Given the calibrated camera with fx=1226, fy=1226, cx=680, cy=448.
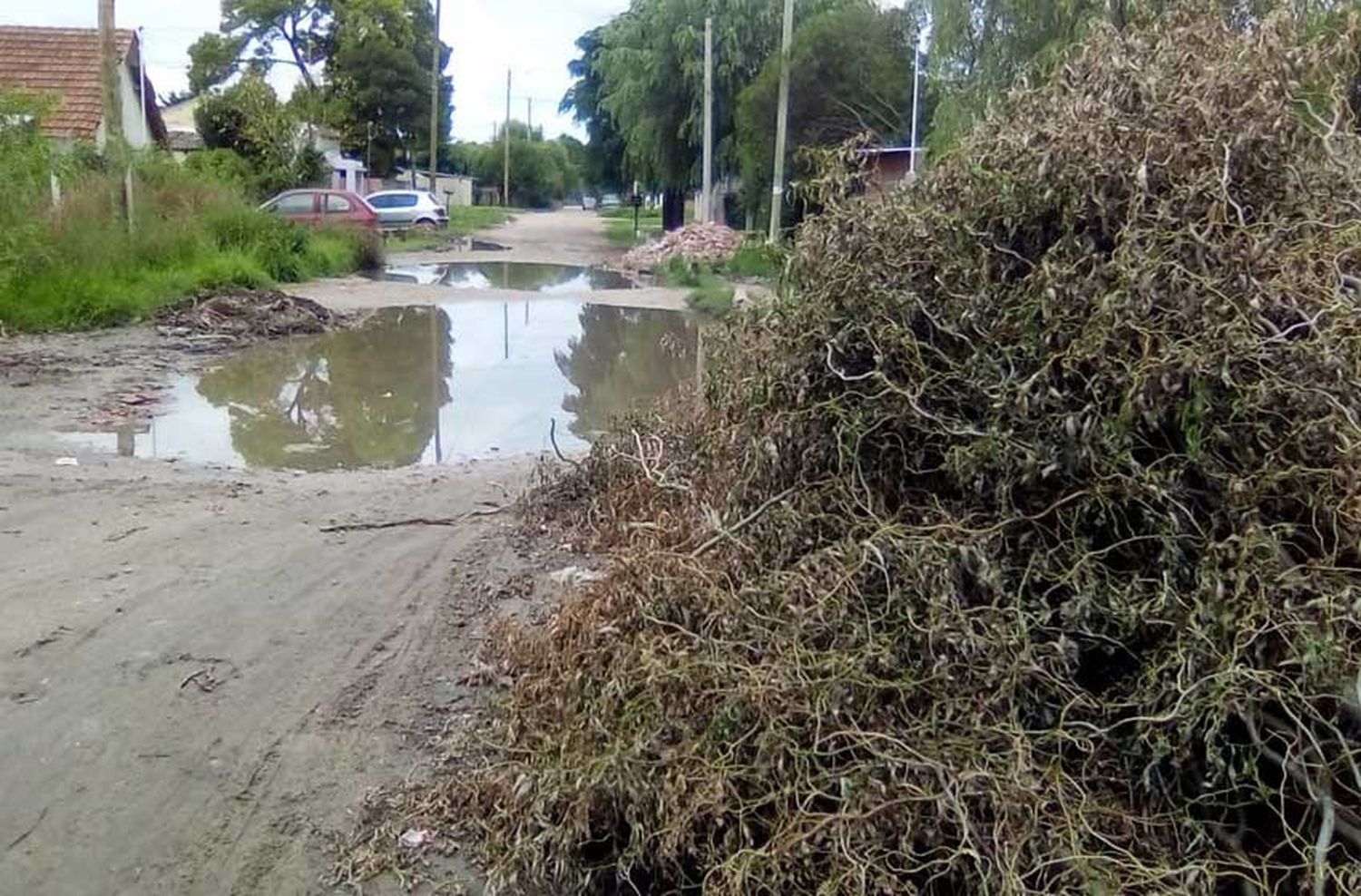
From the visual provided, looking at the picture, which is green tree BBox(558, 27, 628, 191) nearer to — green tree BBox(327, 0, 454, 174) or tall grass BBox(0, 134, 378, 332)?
green tree BBox(327, 0, 454, 174)

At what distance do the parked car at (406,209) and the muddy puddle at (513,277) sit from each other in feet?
24.9

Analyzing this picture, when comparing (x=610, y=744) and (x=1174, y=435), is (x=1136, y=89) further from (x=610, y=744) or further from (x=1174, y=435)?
(x=610, y=744)

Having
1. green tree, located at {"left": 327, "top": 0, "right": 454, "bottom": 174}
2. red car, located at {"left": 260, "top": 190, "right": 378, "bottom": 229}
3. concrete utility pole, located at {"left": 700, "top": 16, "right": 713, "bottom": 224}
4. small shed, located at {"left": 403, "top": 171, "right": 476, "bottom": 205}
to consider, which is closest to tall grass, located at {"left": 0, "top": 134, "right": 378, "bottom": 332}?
red car, located at {"left": 260, "top": 190, "right": 378, "bottom": 229}

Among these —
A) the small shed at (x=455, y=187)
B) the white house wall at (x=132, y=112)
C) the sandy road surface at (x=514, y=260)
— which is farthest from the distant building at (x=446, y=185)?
the white house wall at (x=132, y=112)

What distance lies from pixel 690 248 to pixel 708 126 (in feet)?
12.1

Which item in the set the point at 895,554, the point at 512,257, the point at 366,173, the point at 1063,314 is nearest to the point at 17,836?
the point at 895,554

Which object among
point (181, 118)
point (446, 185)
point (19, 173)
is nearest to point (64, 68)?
point (19, 173)

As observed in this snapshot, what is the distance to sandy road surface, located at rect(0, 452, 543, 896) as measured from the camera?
11.7ft

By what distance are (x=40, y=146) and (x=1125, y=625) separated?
1338 centimetres

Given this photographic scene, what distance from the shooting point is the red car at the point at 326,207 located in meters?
26.7

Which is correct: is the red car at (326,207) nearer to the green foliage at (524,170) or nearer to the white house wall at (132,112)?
the white house wall at (132,112)

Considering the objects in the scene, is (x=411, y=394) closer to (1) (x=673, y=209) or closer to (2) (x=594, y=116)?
(1) (x=673, y=209)

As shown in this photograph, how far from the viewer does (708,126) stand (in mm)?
31156

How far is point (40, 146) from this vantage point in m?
13.1
